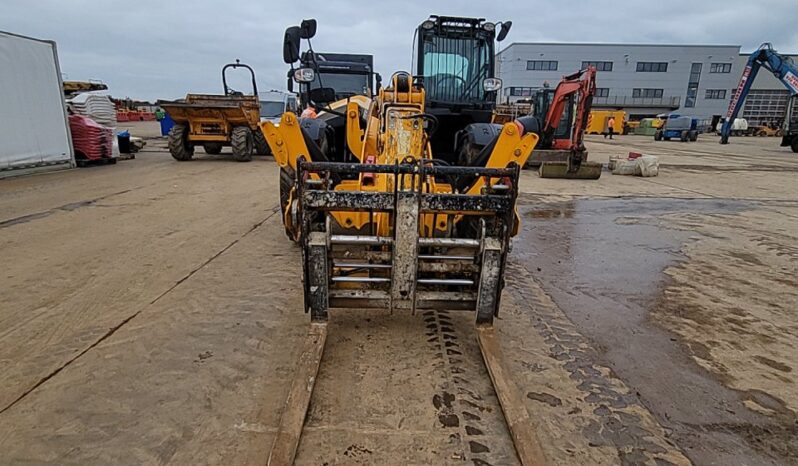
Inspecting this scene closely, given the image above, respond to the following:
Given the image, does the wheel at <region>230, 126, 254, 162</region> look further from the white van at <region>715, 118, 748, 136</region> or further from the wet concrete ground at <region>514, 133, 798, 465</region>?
the white van at <region>715, 118, 748, 136</region>

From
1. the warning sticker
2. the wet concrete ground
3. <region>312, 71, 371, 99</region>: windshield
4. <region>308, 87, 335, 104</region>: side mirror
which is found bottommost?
the wet concrete ground

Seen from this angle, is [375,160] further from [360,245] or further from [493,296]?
[493,296]

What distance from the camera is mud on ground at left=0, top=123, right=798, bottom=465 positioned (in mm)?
2078

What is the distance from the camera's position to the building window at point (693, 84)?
5509 centimetres

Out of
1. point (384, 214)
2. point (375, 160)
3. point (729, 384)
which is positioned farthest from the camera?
point (375, 160)

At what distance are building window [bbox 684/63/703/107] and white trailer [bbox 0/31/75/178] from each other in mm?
64024

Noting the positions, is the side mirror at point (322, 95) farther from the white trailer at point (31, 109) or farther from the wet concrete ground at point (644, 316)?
the white trailer at point (31, 109)

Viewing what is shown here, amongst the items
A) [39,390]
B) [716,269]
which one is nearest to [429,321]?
[39,390]

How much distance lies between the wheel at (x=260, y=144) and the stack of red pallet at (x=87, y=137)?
13.3 ft

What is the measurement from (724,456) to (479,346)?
4.30 feet

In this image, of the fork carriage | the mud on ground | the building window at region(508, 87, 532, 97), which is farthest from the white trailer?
the building window at region(508, 87, 532, 97)

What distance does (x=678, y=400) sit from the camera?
247 centimetres

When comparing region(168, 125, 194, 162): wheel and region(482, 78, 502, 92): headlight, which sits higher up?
region(482, 78, 502, 92): headlight

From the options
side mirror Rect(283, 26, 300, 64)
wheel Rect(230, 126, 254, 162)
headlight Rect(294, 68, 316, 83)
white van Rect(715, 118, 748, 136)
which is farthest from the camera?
white van Rect(715, 118, 748, 136)
